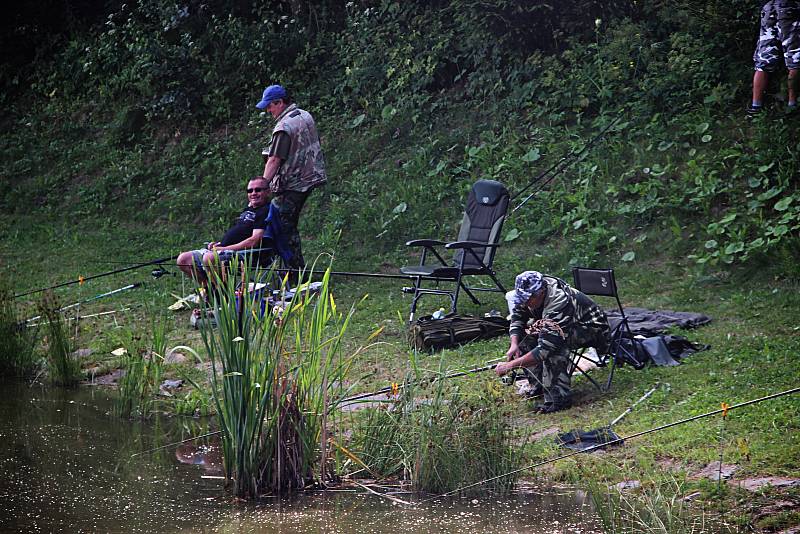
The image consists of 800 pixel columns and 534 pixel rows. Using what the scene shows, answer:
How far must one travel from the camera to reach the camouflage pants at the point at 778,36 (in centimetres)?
955

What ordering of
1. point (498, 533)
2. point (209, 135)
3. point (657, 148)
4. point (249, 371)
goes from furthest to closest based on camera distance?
point (209, 135)
point (657, 148)
point (249, 371)
point (498, 533)

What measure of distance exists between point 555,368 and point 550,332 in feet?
0.66

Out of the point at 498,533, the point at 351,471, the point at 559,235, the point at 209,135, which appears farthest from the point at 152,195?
the point at 498,533

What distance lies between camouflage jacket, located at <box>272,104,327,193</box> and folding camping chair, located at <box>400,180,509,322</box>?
105 cm

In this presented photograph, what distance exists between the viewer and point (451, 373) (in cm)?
650

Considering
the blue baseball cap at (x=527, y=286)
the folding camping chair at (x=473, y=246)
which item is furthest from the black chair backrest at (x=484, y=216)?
the blue baseball cap at (x=527, y=286)

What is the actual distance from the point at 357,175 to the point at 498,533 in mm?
8062

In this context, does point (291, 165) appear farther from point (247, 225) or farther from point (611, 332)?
point (611, 332)

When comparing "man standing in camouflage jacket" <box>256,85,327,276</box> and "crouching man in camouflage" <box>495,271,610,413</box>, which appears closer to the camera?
"crouching man in camouflage" <box>495,271,610,413</box>

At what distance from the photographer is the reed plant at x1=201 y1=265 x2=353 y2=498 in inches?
195

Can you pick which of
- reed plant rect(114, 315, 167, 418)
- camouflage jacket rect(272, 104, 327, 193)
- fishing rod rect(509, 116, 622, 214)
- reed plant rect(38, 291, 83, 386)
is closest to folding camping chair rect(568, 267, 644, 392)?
reed plant rect(114, 315, 167, 418)

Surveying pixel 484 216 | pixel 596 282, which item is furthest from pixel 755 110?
pixel 596 282

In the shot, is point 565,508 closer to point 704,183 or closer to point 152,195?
point 704,183

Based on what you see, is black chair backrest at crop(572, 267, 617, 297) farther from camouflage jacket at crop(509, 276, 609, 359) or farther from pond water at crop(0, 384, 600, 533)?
pond water at crop(0, 384, 600, 533)
